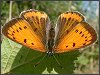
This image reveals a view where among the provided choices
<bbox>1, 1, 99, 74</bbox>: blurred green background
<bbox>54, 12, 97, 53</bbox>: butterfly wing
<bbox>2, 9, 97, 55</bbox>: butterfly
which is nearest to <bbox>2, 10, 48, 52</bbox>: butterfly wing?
<bbox>2, 9, 97, 55</bbox>: butterfly

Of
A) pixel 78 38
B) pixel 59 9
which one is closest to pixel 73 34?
pixel 78 38

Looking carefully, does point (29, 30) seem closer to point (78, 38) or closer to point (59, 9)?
point (78, 38)

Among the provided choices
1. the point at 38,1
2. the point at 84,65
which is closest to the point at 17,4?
the point at 38,1

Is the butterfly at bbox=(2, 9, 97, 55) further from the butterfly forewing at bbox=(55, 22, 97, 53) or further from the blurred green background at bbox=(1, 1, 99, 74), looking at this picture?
the blurred green background at bbox=(1, 1, 99, 74)

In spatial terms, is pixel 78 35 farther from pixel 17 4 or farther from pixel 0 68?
pixel 17 4

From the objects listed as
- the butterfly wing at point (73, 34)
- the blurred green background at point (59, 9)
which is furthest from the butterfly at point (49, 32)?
the blurred green background at point (59, 9)

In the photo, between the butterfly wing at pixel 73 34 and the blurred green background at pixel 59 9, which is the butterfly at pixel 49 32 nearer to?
the butterfly wing at pixel 73 34
